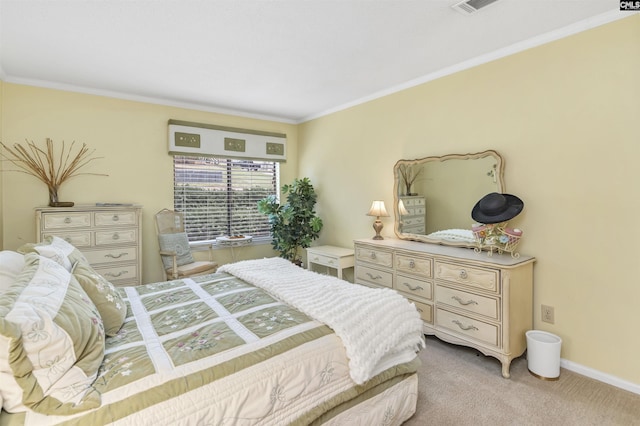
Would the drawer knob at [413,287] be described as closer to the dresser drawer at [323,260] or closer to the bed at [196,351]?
the bed at [196,351]

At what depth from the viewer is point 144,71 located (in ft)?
10.4

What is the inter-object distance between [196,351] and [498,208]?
99.2 inches

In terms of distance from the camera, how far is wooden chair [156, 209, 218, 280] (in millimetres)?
3812

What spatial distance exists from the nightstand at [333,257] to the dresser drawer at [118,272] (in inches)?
84.0

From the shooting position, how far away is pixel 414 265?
9.84 feet

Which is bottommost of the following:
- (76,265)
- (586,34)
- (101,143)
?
(76,265)

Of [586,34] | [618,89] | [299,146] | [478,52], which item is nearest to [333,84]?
[478,52]

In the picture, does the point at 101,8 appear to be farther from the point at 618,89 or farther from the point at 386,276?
the point at 618,89

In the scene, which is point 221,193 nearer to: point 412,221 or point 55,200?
point 55,200

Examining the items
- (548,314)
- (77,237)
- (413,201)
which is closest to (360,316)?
(548,314)

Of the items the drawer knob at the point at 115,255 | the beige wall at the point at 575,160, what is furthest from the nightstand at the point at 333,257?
the drawer knob at the point at 115,255

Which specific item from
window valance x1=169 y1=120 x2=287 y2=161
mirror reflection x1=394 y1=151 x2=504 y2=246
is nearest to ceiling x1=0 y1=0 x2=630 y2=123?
window valance x1=169 y1=120 x2=287 y2=161

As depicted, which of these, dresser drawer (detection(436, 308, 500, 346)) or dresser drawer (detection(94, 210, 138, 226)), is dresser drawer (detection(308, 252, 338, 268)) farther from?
dresser drawer (detection(94, 210, 138, 226))

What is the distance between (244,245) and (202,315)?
9.88 ft
